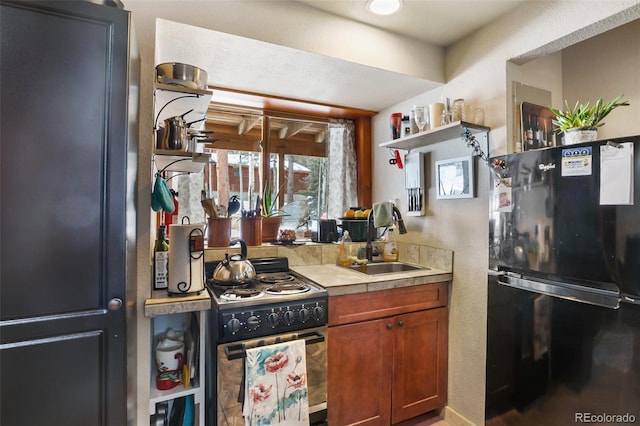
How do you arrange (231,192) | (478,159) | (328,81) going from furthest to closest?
(231,192)
(328,81)
(478,159)

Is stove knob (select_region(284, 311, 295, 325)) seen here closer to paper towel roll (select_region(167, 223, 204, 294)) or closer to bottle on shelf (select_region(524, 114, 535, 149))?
paper towel roll (select_region(167, 223, 204, 294))

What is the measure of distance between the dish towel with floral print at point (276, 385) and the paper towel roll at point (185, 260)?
418 millimetres

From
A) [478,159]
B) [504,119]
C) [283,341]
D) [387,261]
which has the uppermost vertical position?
[504,119]

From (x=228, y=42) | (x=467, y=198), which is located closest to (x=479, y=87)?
(x=467, y=198)

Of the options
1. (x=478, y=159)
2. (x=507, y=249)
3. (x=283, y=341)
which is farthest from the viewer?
(x=478, y=159)

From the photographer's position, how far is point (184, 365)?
1529 millimetres

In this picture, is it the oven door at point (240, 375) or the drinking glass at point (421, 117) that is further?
the drinking glass at point (421, 117)

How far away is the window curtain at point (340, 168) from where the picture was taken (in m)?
2.76

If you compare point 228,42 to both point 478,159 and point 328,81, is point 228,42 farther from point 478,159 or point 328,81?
point 478,159

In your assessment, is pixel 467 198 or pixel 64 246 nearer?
pixel 64 246

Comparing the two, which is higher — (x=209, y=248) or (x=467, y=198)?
(x=467, y=198)

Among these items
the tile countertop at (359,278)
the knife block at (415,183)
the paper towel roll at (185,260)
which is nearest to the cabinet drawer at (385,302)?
the tile countertop at (359,278)

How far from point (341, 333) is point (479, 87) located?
169 cm

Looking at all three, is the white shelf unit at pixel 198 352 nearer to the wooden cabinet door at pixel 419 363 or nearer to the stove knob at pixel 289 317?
the stove knob at pixel 289 317
